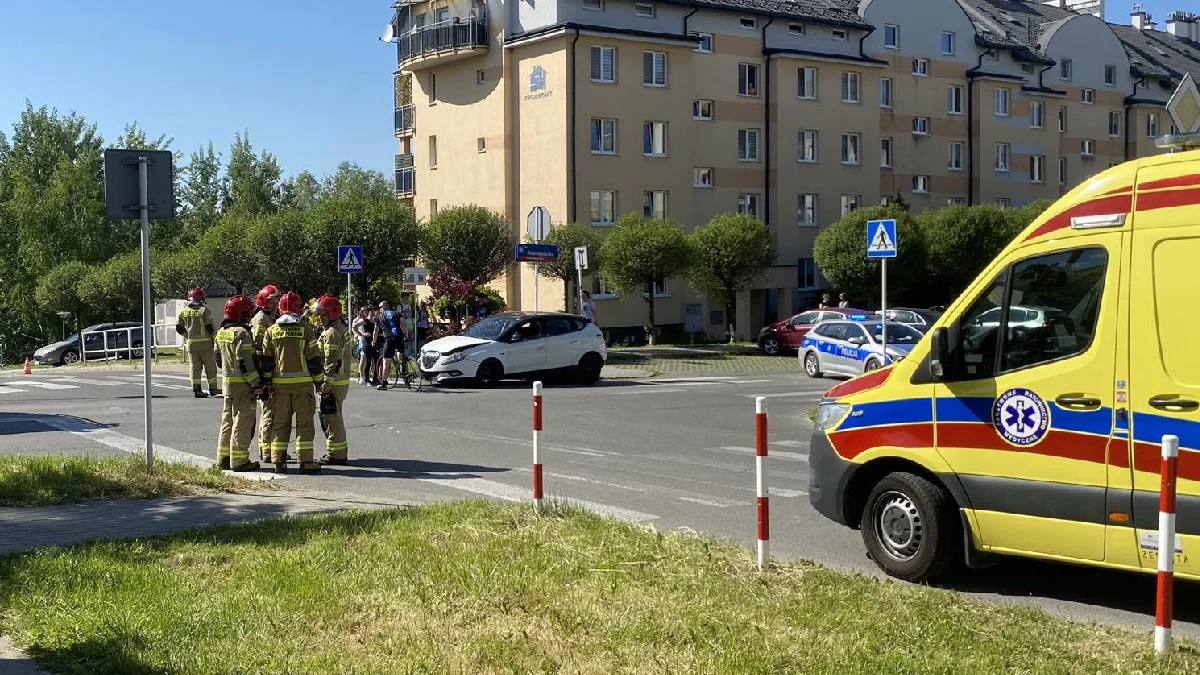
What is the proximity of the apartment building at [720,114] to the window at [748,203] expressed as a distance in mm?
91

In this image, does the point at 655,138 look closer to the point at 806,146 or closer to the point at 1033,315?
the point at 806,146

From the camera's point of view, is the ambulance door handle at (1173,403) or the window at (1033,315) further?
the window at (1033,315)

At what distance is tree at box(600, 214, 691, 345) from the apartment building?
3225 mm

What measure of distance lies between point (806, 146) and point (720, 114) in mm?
4799

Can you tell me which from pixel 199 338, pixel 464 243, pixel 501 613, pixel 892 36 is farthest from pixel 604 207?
pixel 501 613

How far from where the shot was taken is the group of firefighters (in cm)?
1273

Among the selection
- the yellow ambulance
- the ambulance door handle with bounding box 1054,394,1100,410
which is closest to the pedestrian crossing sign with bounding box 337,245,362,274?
the yellow ambulance

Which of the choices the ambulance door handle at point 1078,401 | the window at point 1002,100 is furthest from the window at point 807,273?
the ambulance door handle at point 1078,401

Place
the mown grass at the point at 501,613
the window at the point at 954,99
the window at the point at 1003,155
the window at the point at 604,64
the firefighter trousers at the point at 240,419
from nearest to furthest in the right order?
1. the mown grass at the point at 501,613
2. the firefighter trousers at the point at 240,419
3. the window at the point at 604,64
4. the window at the point at 954,99
5. the window at the point at 1003,155

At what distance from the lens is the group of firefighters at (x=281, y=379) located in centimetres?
1273

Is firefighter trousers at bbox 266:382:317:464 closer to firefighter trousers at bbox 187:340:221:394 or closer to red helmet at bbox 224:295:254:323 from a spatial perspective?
red helmet at bbox 224:295:254:323

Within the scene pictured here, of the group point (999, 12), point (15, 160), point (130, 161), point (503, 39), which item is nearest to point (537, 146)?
point (503, 39)

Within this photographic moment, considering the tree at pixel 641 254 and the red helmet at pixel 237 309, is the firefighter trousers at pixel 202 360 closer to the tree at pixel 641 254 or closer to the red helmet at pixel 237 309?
the red helmet at pixel 237 309

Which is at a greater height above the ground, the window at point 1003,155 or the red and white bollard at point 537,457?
the window at point 1003,155
